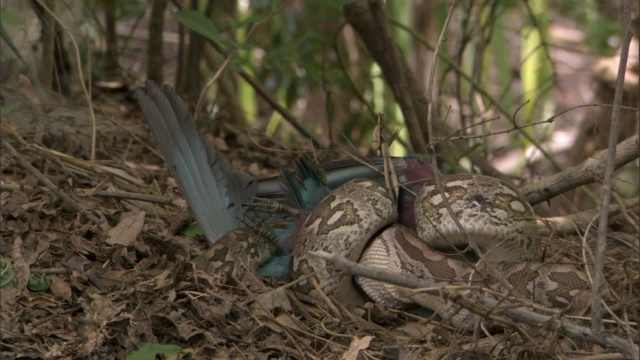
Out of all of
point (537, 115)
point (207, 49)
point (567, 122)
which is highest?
point (207, 49)

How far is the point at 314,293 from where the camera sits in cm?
364

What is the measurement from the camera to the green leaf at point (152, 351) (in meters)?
2.95

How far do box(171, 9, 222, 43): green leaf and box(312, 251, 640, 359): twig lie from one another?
1836 mm

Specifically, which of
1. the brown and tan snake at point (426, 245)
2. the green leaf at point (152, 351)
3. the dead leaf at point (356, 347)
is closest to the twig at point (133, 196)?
the brown and tan snake at point (426, 245)

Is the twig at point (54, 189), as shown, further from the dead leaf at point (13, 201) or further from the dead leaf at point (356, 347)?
the dead leaf at point (356, 347)

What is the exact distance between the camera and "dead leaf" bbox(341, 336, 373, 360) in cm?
319

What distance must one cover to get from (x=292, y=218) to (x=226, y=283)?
1.86 ft

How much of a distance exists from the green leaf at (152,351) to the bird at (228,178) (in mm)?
1047

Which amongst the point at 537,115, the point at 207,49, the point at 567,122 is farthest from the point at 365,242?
the point at 567,122

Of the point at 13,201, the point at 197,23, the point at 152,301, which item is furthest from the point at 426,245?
the point at 13,201

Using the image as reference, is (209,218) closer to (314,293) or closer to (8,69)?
(314,293)

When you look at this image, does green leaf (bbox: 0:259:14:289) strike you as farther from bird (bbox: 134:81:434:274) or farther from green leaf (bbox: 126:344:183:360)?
bird (bbox: 134:81:434:274)

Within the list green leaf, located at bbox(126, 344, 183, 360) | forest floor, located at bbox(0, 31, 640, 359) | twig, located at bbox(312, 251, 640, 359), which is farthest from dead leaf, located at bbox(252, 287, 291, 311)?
twig, located at bbox(312, 251, 640, 359)

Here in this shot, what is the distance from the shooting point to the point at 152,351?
2.97m
